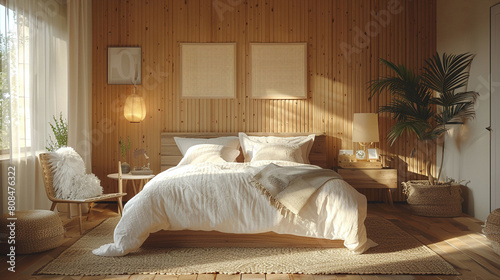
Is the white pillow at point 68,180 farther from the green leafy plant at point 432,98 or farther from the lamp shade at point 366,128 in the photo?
the green leafy plant at point 432,98

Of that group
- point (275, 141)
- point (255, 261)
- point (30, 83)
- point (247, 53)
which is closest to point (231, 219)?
point (255, 261)

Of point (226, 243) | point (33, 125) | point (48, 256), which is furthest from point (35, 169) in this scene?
point (226, 243)

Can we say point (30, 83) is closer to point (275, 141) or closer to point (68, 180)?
point (68, 180)

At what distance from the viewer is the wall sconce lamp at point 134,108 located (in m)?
5.83

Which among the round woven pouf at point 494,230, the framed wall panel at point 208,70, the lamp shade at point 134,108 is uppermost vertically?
the framed wall panel at point 208,70

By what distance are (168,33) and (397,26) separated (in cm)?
317

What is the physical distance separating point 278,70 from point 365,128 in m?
1.42

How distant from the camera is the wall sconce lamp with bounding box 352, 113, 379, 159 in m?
5.65

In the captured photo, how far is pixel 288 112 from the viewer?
6070 millimetres

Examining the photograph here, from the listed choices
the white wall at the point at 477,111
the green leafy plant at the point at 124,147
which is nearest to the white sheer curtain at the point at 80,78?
the green leafy plant at the point at 124,147

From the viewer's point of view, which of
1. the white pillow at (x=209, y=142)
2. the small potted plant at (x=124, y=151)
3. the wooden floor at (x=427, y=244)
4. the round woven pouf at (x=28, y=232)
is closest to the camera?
the wooden floor at (x=427, y=244)

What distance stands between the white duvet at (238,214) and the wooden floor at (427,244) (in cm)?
48

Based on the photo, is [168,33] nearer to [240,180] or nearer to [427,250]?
[240,180]

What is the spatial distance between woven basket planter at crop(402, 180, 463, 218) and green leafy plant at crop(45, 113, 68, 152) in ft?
13.9
